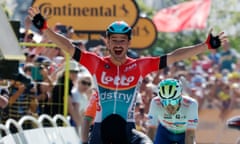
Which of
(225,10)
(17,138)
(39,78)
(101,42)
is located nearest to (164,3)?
(225,10)

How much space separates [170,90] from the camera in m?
10.2

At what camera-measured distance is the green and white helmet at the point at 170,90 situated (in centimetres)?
1021

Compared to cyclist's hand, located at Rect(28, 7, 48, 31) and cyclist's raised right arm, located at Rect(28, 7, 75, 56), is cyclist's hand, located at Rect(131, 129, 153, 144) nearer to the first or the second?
cyclist's raised right arm, located at Rect(28, 7, 75, 56)

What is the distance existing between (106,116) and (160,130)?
1323 millimetres

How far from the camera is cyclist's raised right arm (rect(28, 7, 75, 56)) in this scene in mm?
9852

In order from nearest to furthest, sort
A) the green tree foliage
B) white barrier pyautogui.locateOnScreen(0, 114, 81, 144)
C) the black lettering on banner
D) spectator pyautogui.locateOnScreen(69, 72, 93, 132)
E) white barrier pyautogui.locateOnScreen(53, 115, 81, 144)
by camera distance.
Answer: white barrier pyautogui.locateOnScreen(0, 114, 81, 144), white barrier pyautogui.locateOnScreen(53, 115, 81, 144), spectator pyautogui.locateOnScreen(69, 72, 93, 132), the black lettering on banner, the green tree foliage

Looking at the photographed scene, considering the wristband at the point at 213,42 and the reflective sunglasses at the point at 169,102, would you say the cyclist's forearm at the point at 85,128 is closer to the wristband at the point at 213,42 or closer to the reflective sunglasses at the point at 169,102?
the reflective sunglasses at the point at 169,102

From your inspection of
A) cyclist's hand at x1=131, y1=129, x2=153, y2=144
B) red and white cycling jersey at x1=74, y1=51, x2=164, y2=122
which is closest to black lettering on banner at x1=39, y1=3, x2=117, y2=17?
red and white cycling jersey at x1=74, y1=51, x2=164, y2=122

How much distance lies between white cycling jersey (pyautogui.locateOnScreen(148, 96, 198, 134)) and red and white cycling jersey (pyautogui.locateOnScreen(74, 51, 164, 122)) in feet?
2.48

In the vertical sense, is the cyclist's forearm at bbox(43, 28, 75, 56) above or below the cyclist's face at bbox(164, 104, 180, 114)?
above

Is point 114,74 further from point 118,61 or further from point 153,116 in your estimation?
point 153,116

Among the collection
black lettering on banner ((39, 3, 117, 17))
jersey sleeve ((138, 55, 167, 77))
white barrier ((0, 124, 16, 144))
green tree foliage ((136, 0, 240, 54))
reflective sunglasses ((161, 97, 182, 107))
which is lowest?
white barrier ((0, 124, 16, 144))

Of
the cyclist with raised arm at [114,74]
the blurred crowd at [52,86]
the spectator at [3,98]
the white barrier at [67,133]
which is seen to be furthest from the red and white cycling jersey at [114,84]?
the white barrier at [67,133]

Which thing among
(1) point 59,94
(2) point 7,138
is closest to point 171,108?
(2) point 7,138
